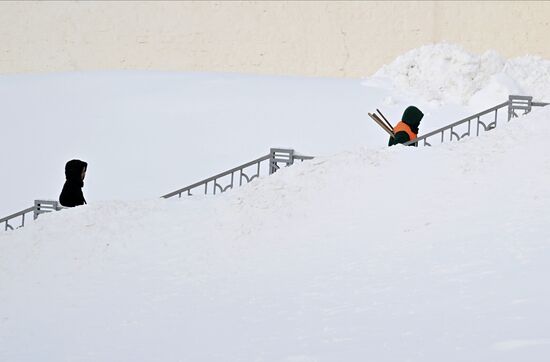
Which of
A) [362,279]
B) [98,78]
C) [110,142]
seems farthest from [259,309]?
[98,78]

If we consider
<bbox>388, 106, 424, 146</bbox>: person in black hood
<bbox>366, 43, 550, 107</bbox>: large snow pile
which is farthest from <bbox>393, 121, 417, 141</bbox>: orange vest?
<bbox>366, 43, 550, 107</bbox>: large snow pile

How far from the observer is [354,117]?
66.4 feet

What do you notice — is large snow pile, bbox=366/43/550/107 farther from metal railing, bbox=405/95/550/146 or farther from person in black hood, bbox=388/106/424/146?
person in black hood, bbox=388/106/424/146

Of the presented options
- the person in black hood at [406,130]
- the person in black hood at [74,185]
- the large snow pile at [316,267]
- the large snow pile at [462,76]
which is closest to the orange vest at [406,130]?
the person in black hood at [406,130]

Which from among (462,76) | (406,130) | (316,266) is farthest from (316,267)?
(462,76)

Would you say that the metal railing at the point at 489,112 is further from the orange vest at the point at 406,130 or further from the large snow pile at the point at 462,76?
the large snow pile at the point at 462,76

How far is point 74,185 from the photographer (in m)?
11.4

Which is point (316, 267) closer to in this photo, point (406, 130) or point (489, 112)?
point (406, 130)

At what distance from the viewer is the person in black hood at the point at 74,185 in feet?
36.0

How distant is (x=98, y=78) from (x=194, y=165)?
5957 millimetres

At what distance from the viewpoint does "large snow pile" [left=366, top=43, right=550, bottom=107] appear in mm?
21219

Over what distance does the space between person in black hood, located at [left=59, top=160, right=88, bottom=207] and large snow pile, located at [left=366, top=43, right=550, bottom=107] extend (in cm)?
1099

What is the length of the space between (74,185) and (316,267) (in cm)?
288

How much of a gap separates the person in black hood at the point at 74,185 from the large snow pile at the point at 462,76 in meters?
11.0
